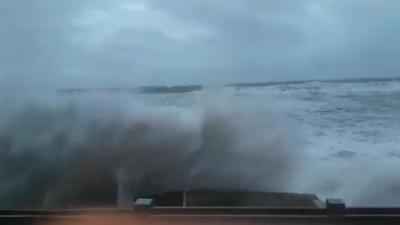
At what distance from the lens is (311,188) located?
8852 millimetres

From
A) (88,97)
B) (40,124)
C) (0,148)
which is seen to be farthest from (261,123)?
(0,148)

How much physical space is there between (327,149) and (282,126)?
1609 millimetres

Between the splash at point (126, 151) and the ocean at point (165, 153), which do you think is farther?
the ocean at point (165, 153)

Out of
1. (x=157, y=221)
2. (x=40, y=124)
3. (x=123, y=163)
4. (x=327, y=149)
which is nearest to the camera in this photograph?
(x=157, y=221)

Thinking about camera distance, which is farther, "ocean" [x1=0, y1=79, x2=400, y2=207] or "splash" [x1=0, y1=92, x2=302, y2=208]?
"ocean" [x1=0, y1=79, x2=400, y2=207]

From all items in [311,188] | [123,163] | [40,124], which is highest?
[40,124]

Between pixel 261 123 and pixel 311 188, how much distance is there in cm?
149

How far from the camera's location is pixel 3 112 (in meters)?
9.26

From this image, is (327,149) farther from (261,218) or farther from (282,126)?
(261,218)

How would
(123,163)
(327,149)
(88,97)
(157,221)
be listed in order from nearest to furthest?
(157,221) < (123,163) < (88,97) < (327,149)

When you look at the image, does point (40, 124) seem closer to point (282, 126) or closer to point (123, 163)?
point (123, 163)

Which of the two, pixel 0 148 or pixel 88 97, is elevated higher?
pixel 88 97

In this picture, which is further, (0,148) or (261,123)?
(261,123)

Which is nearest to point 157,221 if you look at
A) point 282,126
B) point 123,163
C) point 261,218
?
point 261,218
